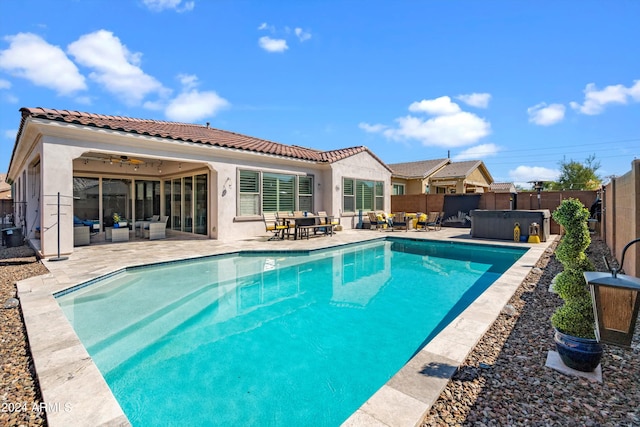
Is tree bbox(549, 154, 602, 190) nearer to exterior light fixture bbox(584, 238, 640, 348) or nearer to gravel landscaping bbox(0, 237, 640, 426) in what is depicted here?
gravel landscaping bbox(0, 237, 640, 426)

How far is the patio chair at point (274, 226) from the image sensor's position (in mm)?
11776

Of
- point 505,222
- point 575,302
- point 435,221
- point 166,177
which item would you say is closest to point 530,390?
point 575,302

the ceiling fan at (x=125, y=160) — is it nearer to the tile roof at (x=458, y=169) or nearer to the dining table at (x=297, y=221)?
the dining table at (x=297, y=221)

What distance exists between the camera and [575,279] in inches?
109

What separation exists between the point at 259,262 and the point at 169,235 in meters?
7.11

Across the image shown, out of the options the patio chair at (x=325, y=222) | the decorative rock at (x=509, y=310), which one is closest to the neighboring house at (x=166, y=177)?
the patio chair at (x=325, y=222)

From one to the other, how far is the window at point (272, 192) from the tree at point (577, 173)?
35.4m

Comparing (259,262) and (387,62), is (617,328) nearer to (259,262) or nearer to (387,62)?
(259,262)

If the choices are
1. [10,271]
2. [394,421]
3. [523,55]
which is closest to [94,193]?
[10,271]

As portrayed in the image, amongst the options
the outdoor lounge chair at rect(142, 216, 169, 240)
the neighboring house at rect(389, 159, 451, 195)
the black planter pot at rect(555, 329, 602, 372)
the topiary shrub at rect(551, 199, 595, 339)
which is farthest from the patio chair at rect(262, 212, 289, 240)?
the neighboring house at rect(389, 159, 451, 195)

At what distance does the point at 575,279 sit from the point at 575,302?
0.20 m

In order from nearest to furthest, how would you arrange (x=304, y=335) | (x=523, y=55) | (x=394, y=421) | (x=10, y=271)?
1. (x=394, y=421)
2. (x=304, y=335)
3. (x=10, y=271)
4. (x=523, y=55)

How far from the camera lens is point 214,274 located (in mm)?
7340

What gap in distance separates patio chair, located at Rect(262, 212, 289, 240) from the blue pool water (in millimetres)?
3354
